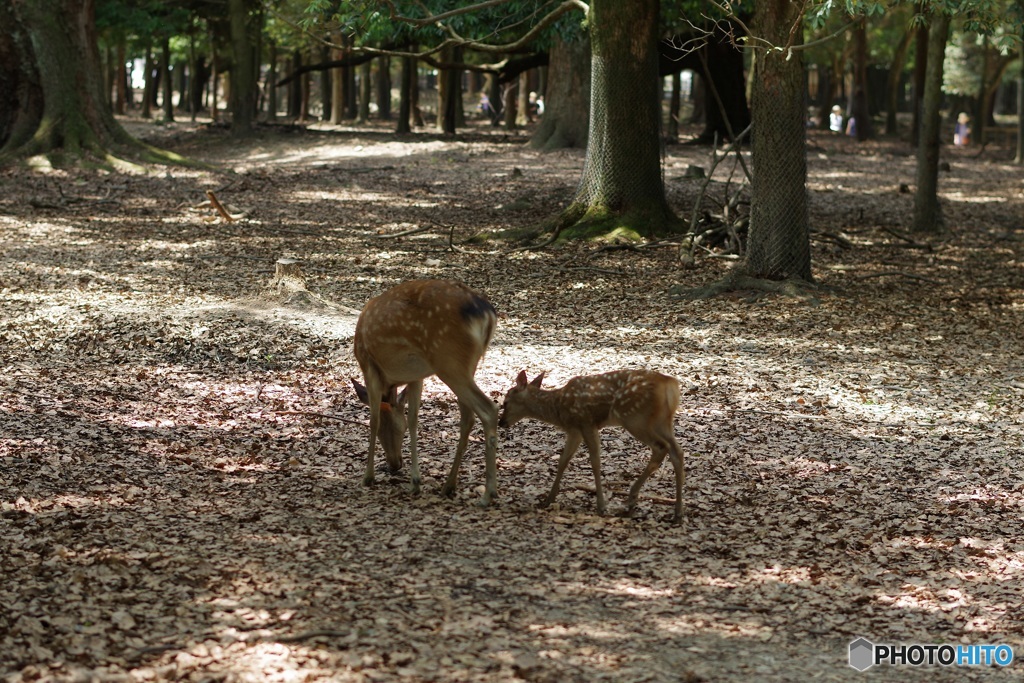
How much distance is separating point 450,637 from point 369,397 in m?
2.15

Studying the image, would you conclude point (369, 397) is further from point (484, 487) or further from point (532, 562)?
point (532, 562)

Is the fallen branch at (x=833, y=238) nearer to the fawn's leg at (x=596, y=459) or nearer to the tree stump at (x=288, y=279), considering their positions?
→ the tree stump at (x=288, y=279)

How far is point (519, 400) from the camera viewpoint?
6.50m

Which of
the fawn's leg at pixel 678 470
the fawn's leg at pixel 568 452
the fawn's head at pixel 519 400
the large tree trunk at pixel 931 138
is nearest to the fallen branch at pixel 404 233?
the large tree trunk at pixel 931 138

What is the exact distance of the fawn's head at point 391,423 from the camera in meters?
6.75

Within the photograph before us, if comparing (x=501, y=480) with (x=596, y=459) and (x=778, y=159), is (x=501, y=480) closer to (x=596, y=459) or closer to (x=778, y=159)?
(x=596, y=459)

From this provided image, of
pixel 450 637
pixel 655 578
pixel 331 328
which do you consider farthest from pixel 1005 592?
pixel 331 328

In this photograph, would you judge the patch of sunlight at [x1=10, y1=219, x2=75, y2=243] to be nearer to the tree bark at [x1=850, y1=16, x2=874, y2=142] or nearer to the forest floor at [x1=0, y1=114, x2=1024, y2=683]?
the forest floor at [x1=0, y1=114, x2=1024, y2=683]

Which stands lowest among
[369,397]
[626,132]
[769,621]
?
[769,621]

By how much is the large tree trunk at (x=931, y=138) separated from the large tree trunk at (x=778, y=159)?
3.53 meters

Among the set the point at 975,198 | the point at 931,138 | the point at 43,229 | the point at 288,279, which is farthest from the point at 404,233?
the point at 975,198

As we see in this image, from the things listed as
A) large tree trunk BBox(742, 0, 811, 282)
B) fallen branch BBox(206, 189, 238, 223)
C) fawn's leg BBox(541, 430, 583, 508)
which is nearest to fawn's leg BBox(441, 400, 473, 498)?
fawn's leg BBox(541, 430, 583, 508)

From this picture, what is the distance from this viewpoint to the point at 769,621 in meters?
5.07

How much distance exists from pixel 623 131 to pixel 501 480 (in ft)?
27.6
